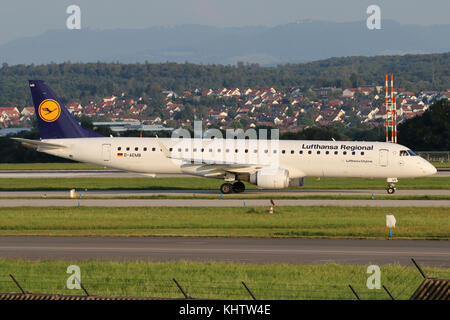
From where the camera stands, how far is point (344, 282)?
21203mm

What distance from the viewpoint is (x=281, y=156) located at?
51969 millimetres

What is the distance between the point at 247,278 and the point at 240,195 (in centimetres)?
2976

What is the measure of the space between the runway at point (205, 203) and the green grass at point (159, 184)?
10.5m

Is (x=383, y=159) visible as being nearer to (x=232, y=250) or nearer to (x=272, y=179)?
(x=272, y=179)

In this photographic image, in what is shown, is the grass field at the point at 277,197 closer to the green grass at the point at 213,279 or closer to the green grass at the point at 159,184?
the green grass at the point at 159,184

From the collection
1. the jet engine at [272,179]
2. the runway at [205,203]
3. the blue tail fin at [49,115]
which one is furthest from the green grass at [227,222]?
the blue tail fin at [49,115]

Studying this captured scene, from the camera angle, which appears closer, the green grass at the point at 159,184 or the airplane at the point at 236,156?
the airplane at the point at 236,156

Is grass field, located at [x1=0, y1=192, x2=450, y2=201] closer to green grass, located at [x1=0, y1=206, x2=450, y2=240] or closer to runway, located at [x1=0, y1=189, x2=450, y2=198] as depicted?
runway, located at [x1=0, y1=189, x2=450, y2=198]

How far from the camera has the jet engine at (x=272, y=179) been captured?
49438mm

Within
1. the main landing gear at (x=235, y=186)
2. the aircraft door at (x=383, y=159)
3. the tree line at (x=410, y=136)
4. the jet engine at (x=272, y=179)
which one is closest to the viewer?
the jet engine at (x=272, y=179)

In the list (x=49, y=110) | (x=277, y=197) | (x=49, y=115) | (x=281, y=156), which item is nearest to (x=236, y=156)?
(x=281, y=156)

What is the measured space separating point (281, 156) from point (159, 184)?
15.2 meters

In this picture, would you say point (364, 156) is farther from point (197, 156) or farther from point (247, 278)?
point (247, 278)
